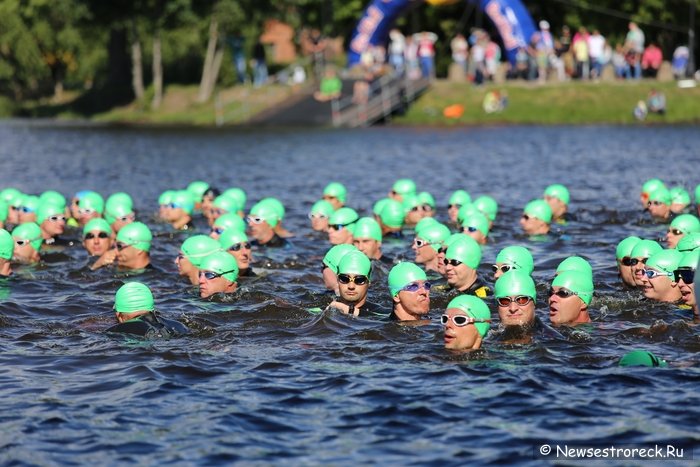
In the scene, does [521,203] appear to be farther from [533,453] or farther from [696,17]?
[696,17]

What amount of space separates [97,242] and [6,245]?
198 centimetres

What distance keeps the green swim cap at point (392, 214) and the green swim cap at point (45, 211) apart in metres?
5.88

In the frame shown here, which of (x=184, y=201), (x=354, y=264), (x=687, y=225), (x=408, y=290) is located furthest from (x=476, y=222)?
(x=184, y=201)

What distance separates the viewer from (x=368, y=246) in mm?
18891

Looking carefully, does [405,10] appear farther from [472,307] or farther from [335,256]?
[472,307]

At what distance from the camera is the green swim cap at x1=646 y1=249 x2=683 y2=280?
15.9 metres

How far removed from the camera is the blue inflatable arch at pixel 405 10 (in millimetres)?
54219

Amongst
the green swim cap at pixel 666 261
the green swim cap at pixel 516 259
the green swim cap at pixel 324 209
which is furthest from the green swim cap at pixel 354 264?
the green swim cap at pixel 324 209

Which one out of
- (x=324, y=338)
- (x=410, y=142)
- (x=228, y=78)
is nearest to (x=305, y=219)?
(x=324, y=338)

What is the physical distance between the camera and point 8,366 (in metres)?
13.9

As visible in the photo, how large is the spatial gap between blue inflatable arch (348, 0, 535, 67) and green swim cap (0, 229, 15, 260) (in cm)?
3845

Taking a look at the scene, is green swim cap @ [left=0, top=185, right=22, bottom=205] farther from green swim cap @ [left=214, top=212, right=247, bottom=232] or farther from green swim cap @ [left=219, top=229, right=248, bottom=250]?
green swim cap @ [left=219, top=229, right=248, bottom=250]

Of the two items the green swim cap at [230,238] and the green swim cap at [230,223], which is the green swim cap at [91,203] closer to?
the green swim cap at [230,223]

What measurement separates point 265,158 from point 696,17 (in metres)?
26.0
